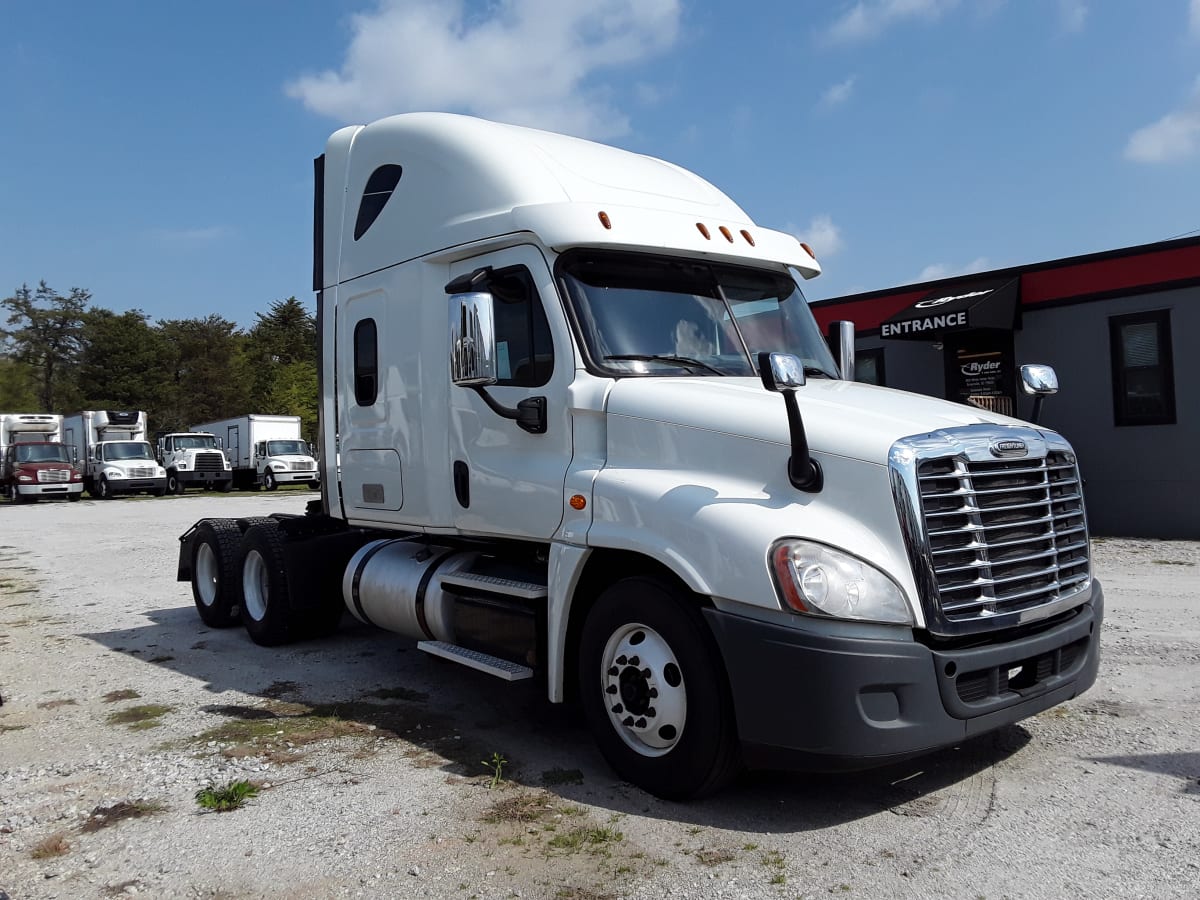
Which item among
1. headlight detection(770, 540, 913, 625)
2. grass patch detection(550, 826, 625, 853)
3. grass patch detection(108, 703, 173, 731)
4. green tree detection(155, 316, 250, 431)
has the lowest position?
grass patch detection(550, 826, 625, 853)

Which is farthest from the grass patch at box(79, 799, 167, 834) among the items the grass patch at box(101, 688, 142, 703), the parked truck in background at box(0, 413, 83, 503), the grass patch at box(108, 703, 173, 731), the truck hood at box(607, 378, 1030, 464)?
the parked truck in background at box(0, 413, 83, 503)

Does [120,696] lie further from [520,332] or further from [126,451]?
[126,451]

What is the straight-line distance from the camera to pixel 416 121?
6348 millimetres

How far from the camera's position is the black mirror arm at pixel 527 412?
5.06 m

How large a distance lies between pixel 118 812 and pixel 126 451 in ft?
115

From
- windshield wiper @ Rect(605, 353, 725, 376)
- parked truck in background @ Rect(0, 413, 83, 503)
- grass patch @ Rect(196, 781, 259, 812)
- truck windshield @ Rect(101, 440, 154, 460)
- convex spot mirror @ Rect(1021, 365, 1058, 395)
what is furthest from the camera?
truck windshield @ Rect(101, 440, 154, 460)

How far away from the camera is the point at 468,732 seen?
18.1 ft

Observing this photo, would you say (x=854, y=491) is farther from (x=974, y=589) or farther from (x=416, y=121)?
(x=416, y=121)

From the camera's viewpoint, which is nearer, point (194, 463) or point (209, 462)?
point (194, 463)

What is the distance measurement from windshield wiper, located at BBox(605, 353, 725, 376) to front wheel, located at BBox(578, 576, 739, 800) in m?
1.15

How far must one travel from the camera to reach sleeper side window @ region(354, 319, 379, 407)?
6.64 metres

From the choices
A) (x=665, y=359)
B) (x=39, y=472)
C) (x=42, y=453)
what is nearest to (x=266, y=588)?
(x=665, y=359)

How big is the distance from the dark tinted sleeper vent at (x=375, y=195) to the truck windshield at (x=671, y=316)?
208cm

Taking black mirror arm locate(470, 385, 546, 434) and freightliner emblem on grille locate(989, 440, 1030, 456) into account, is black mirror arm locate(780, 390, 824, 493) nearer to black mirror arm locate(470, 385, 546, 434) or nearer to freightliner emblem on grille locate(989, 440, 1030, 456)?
freightliner emblem on grille locate(989, 440, 1030, 456)
